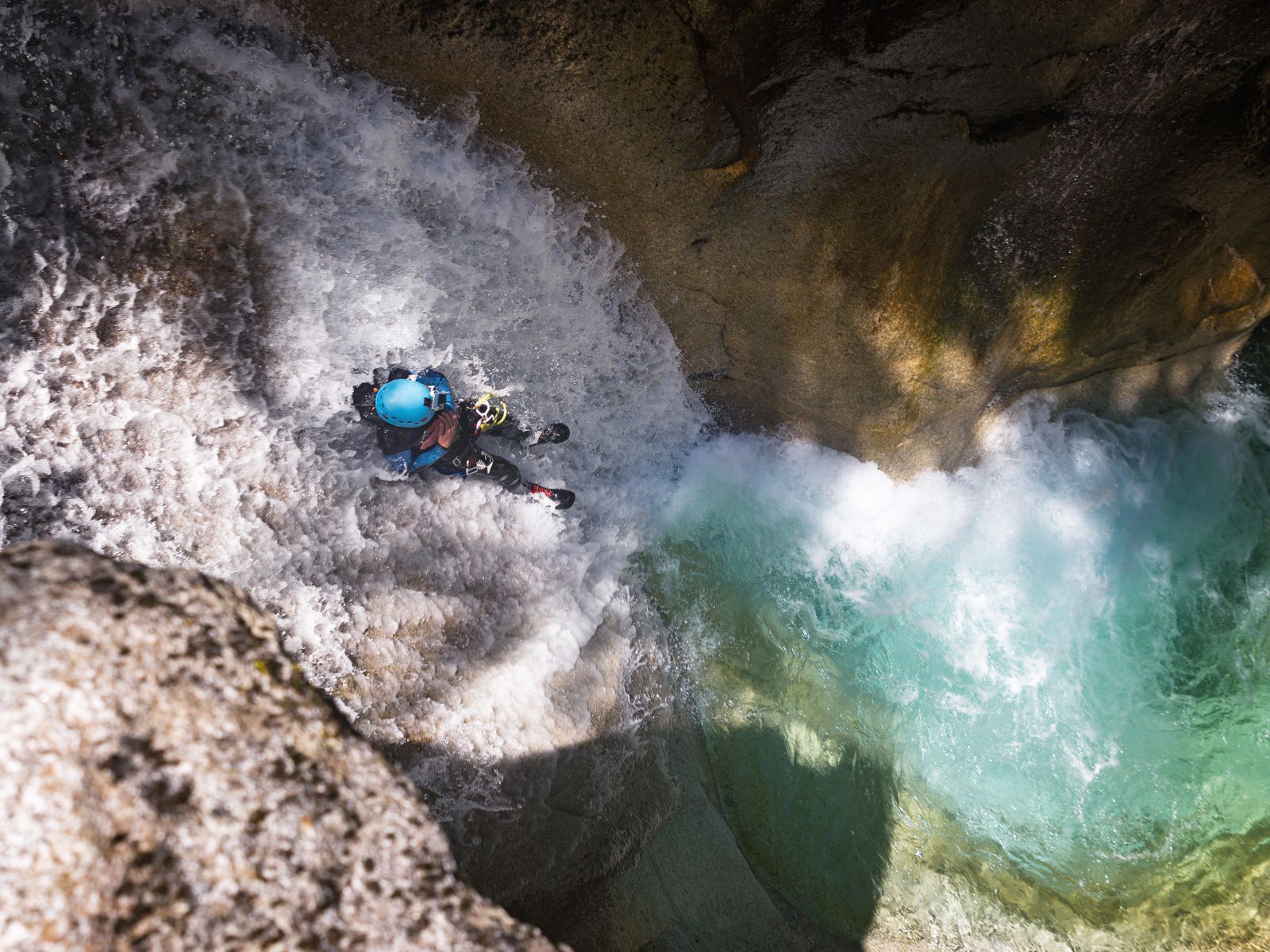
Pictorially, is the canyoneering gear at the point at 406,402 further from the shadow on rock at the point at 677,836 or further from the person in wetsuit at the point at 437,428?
the shadow on rock at the point at 677,836

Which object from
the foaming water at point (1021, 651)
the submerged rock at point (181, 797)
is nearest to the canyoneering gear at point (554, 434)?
the foaming water at point (1021, 651)

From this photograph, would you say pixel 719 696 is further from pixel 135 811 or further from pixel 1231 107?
pixel 1231 107

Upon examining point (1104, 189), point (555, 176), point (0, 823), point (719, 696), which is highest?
point (1104, 189)

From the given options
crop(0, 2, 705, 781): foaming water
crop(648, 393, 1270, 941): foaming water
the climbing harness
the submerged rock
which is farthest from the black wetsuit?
the submerged rock

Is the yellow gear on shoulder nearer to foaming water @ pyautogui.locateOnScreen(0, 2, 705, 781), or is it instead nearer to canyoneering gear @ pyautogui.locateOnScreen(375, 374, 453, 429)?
foaming water @ pyautogui.locateOnScreen(0, 2, 705, 781)

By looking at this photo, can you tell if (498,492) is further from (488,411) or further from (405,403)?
(405,403)

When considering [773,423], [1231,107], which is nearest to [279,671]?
[773,423]

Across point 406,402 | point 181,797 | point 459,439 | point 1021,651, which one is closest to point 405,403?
point 406,402
